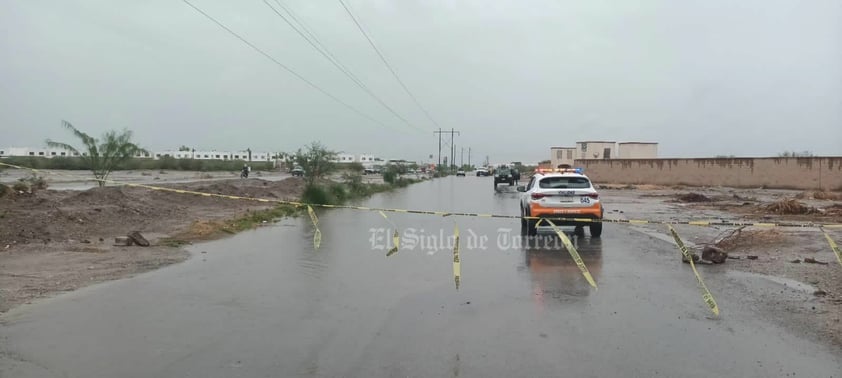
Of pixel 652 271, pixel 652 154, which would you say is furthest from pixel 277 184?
pixel 652 154

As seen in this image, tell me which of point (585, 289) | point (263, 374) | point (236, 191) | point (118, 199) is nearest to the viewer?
point (263, 374)

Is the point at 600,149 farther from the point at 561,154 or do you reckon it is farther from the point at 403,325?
the point at 403,325

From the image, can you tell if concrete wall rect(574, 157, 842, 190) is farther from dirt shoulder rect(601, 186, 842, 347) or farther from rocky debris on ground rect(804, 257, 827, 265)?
rocky debris on ground rect(804, 257, 827, 265)

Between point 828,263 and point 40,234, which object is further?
point 40,234

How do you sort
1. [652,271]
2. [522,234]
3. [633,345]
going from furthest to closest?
[522,234] < [652,271] < [633,345]

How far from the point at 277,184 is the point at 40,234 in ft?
72.3

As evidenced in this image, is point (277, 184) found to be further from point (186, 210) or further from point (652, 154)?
point (652, 154)

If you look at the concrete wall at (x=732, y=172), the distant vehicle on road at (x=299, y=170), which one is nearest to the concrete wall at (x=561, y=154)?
the concrete wall at (x=732, y=172)

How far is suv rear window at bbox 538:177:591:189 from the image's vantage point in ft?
46.1

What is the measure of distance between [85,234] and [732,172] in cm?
4635

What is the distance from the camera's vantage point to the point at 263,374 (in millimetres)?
4906

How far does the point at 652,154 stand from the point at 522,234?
262ft

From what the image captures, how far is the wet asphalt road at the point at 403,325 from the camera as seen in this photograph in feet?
16.8

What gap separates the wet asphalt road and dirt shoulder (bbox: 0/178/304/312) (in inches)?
29.2
